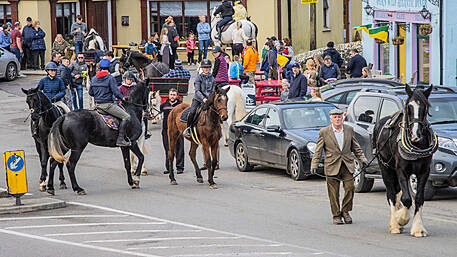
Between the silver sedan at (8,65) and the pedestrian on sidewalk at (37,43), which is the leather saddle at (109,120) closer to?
the silver sedan at (8,65)

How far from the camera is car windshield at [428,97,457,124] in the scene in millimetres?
17344

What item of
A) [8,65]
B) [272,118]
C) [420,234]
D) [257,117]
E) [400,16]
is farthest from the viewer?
[8,65]

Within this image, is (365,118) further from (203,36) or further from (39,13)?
(39,13)

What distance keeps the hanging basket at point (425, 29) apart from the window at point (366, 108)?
13.7m

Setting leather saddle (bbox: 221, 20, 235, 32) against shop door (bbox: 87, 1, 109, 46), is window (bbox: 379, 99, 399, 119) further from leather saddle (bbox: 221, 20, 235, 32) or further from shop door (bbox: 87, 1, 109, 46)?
shop door (bbox: 87, 1, 109, 46)

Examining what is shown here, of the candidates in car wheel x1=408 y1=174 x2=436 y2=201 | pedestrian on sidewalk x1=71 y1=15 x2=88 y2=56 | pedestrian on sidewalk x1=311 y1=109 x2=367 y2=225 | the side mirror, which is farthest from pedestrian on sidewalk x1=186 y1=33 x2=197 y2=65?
pedestrian on sidewalk x1=311 y1=109 x2=367 y2=225

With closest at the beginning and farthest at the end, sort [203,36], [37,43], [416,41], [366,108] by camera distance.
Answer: [366,108]
[416,41]
[37,43]
[203,36]

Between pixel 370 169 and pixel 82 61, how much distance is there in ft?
55.4

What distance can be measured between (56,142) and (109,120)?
53.9 inches

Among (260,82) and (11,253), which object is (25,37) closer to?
(260,82)

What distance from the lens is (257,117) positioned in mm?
22281

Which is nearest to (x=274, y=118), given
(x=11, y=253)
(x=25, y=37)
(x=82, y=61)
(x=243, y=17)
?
(x=11, y=253)

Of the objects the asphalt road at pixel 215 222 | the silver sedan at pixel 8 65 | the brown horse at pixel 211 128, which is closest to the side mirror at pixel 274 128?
the asphalt road at pixel 215 222

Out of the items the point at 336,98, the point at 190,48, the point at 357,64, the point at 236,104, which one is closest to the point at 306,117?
the point at 336,98
